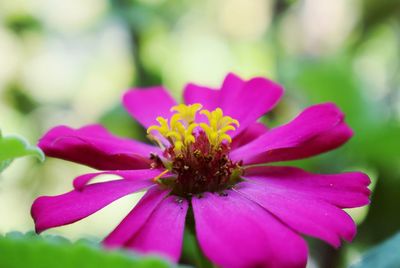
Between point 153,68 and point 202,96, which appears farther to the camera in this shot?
point 153,68

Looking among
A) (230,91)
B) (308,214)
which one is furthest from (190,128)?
(308,214)

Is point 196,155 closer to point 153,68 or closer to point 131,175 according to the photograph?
point 131,175

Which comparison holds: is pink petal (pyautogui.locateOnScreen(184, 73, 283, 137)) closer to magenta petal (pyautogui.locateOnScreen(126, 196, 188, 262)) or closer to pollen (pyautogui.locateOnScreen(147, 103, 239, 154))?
pollen (pyautogui.locateOnScreen(147, 103, 239, 154))

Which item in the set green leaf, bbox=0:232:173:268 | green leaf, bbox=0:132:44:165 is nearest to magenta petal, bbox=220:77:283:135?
green leaf, bbox=0:132:44:165

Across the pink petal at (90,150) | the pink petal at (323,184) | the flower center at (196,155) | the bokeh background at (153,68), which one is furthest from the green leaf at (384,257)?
the bokeh background at (153,68)

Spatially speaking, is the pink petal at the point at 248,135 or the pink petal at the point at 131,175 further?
the pink petal at the point at 248,135

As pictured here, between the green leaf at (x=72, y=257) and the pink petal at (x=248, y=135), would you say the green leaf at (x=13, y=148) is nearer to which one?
the green leaf at (x=72, y=257)

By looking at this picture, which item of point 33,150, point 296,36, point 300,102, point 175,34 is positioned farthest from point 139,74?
point 33,150
